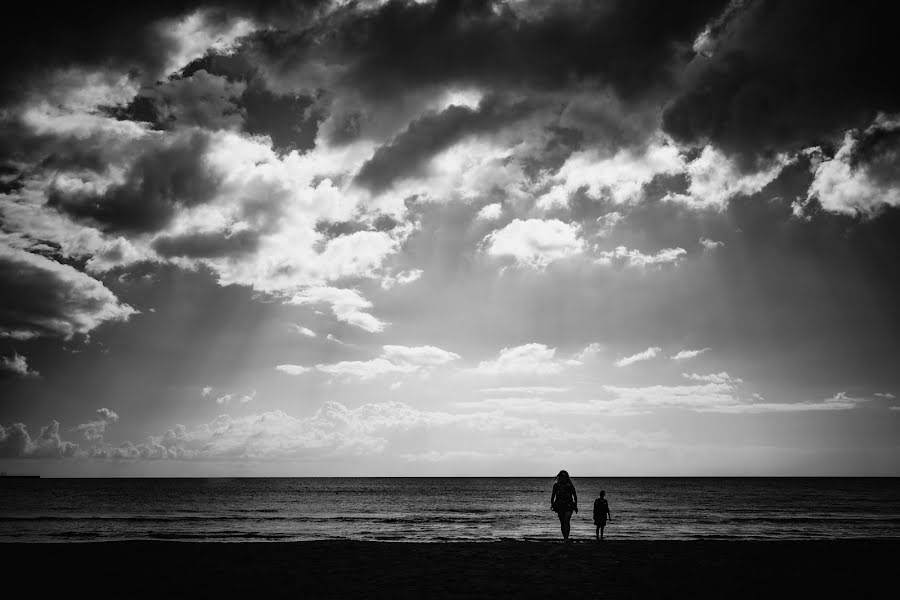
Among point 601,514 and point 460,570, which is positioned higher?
point 460,570

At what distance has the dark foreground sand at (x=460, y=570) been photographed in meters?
12.2

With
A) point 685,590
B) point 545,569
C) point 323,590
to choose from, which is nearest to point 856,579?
point 685,590

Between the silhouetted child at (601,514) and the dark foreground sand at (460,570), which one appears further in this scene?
the silhouetted child at (601,514)

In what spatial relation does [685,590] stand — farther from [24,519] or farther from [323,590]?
[24,519]

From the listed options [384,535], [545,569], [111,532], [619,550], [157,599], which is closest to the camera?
[157,599]

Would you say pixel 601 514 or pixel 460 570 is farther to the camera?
pixel 601 514

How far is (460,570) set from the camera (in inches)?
588

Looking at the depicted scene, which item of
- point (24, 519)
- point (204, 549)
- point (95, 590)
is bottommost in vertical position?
point (24, 519)

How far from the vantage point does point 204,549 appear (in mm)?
19703

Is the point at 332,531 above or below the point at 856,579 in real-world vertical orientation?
below

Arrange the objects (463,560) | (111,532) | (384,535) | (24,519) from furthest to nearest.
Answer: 1. (24,519)
2. (111,532)
3. (384,535)
4. (463,560)

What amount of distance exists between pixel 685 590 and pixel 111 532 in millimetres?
38208

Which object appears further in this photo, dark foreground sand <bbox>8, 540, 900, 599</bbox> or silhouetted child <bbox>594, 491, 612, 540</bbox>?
silhouetted child <bbox>594, 491, 612, 540</bbox>

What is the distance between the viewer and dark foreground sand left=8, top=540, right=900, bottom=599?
40.1 ft
